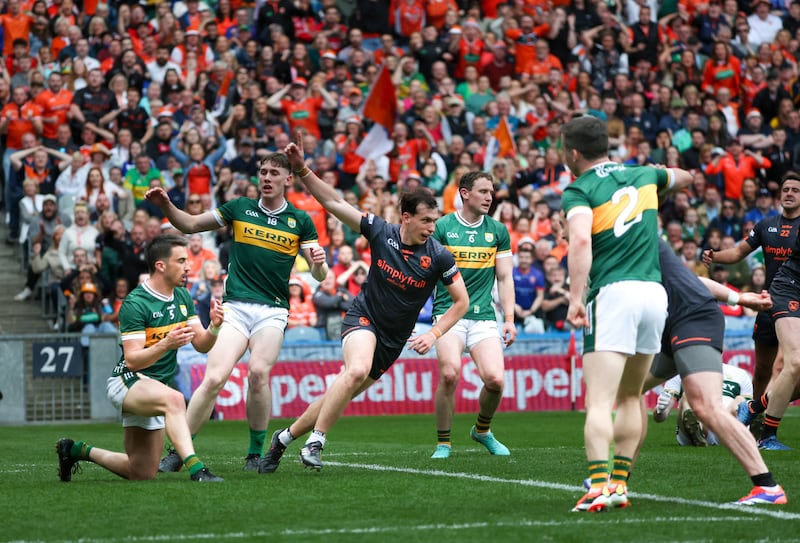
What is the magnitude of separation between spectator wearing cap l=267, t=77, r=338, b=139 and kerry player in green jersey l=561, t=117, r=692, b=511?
16.0 meters

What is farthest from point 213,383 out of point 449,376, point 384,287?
point 449,376

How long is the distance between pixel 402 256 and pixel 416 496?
7.36 feet

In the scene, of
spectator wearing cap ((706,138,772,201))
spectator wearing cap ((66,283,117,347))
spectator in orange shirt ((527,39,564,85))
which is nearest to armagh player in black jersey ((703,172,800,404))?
spectator wearing cap ((66,283,117,347))

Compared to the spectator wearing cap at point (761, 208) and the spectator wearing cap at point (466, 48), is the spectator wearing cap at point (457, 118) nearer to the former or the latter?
the spectator wearing cap at point (466, 48)

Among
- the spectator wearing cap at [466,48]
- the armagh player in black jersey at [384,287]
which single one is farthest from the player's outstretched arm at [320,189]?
the spectator wearing cap at [466,48]

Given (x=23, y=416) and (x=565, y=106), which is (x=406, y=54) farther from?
(x=23, y=416)

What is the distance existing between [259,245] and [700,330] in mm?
4337

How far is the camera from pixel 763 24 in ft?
96.9

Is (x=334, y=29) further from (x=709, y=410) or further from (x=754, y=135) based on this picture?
(x=709, y=410)

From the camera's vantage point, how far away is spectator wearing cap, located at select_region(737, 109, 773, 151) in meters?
25.8

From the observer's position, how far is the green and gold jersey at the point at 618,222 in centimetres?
754

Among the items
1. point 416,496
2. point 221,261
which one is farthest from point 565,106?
point 416,496

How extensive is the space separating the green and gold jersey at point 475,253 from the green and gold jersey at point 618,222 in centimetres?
450

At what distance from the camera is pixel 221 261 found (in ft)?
68.6
